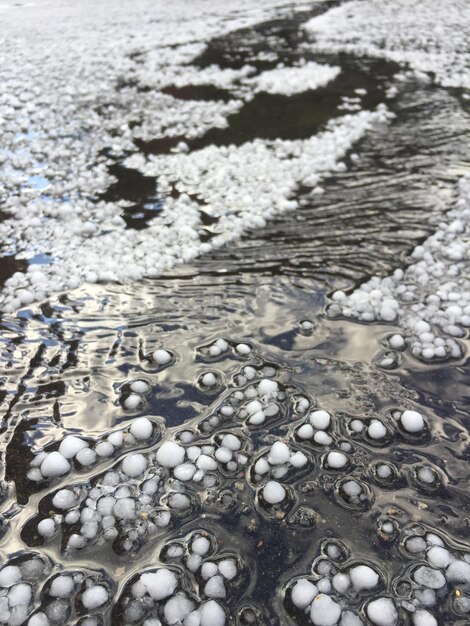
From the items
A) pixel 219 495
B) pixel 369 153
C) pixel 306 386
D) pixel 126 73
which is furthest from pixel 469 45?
pixel 219 495

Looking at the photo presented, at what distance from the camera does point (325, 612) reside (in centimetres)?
123

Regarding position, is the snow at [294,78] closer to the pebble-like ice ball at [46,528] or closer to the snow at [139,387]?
the snow at [139,387]

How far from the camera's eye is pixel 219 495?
60.6 inches

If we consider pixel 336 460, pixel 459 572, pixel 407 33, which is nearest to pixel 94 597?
pixel 336 460

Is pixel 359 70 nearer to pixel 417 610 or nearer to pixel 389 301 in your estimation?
pixel 389 301

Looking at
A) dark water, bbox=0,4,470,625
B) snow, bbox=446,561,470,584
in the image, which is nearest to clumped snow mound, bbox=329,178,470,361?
dark water, bbox=0,4,470,625

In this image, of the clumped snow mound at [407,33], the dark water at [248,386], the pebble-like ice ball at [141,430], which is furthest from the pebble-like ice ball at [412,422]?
the clumped snow mound at [407,33]

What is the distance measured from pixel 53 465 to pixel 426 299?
5.97ft

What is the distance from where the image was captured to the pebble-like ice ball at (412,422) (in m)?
1.71

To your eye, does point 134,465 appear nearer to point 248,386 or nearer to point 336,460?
point 248,386

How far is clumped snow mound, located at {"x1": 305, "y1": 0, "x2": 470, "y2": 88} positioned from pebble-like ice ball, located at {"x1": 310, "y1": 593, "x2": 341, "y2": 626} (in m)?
5.19

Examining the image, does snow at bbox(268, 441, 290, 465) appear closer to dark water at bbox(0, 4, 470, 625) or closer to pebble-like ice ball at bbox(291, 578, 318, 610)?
dark water at bbox(0, 4, 470, 625)

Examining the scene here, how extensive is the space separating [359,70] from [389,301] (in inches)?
169

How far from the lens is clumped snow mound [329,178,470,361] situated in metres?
2.09
